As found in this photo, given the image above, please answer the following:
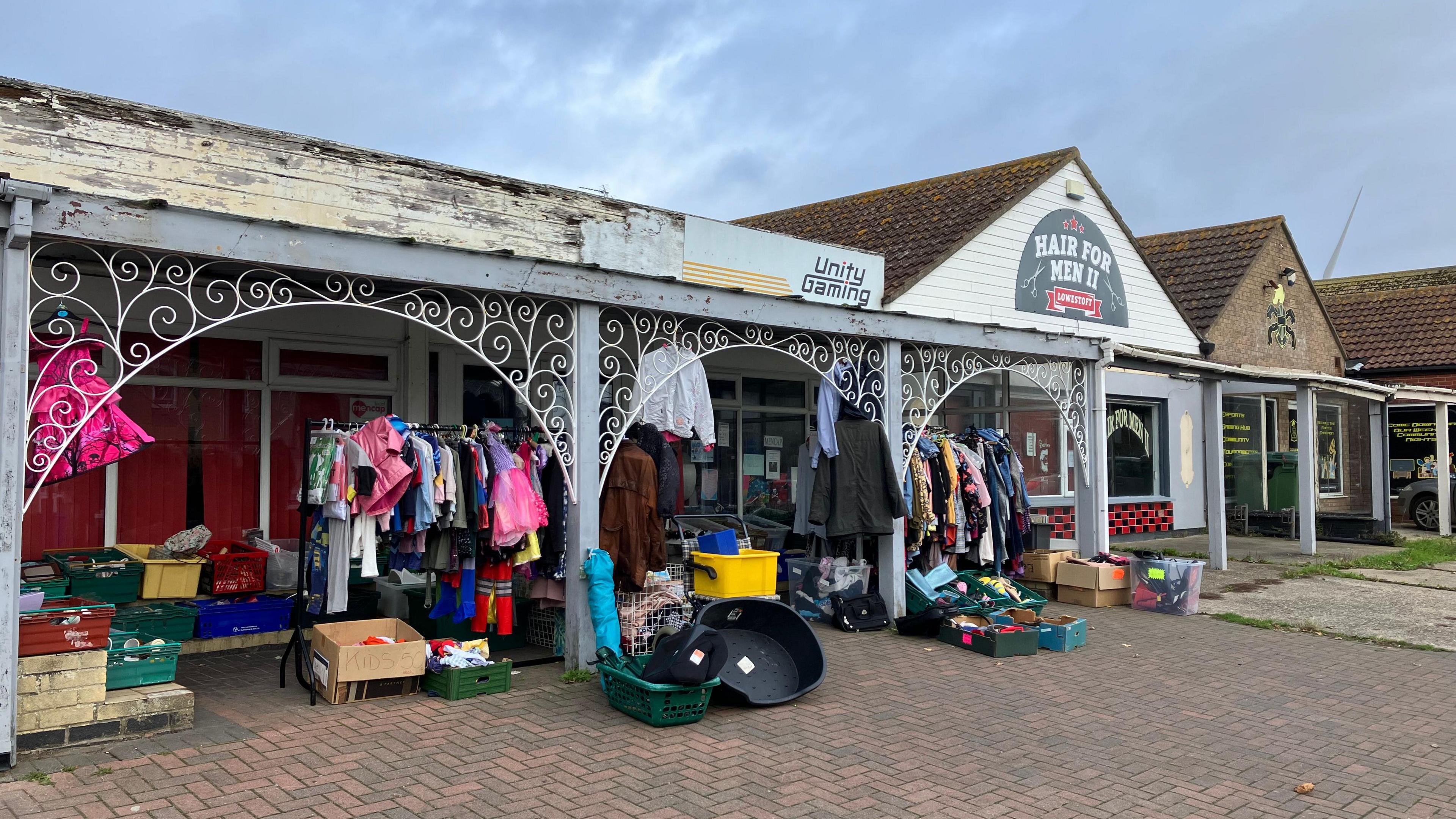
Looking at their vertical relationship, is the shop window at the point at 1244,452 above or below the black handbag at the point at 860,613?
above

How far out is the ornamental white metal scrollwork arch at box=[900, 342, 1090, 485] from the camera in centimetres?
988

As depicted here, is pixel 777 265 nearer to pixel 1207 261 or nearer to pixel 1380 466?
pixel 1207 261

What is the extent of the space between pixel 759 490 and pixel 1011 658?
514 cm

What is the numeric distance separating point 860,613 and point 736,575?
66.6 inches

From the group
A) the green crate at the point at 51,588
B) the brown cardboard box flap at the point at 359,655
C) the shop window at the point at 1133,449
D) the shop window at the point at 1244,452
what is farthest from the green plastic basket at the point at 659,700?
the shop window at the point at 1244,452

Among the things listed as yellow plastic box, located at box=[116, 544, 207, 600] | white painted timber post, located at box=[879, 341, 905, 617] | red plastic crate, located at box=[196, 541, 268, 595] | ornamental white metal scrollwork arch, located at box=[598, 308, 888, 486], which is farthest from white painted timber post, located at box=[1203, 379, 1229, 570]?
yellow plastic box, located at box=[116, 544, 207, 600]

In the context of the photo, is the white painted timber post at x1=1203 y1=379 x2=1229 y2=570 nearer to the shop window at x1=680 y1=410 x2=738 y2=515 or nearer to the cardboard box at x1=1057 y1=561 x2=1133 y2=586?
the cardboard box at x1=1057 y1=561 x2=1133 y2=586

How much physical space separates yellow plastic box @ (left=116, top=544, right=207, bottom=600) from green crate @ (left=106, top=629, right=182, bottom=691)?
5.87 feet

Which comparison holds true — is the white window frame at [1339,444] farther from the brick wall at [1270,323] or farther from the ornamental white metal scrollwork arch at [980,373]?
the ornamental white metal scrollwork arch at [980,373]

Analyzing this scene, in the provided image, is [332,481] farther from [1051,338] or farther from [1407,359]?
[1407,359]

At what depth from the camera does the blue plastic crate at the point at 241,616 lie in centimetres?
777

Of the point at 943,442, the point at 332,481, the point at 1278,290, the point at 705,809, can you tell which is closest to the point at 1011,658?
the point at 943,442

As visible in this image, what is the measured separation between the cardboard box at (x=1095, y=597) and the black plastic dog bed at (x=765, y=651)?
4.91m

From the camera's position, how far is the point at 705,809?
4.75 m
